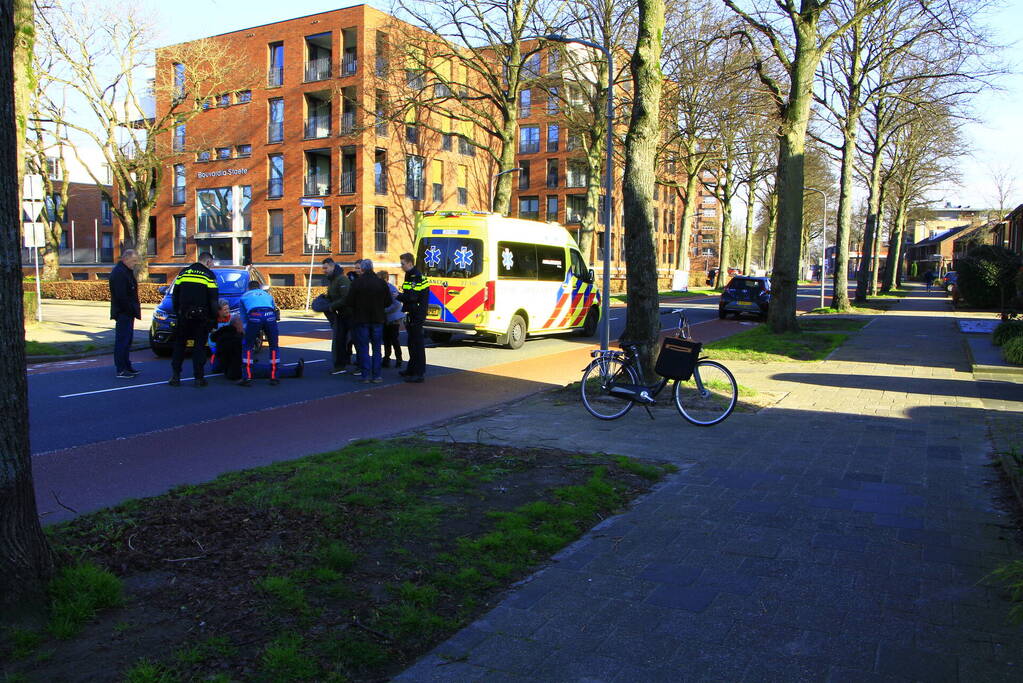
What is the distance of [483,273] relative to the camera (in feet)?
53.2

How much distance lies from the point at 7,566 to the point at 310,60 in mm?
41985

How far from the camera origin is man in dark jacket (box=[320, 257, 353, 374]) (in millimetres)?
12906

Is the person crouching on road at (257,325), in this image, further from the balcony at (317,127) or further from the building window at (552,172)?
the building window at (552,172)

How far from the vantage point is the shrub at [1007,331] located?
15.3 meters

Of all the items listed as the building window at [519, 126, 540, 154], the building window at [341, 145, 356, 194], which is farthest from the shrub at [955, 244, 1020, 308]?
the building window at [519, 126, 540, 154]

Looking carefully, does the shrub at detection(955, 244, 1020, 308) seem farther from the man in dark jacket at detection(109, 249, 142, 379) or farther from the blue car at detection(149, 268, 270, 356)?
the man in dark jacket at detection(109, 249, 142, 379)

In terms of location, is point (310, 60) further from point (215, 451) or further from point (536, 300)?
point (215, 451)

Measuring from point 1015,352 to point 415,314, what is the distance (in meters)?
10.0

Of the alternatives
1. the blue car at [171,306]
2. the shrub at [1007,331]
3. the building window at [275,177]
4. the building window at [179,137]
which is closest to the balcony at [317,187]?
the building window at [275,177]

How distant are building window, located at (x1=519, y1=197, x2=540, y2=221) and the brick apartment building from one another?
16797mm

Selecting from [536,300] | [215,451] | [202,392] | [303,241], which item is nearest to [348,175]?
[303,241]

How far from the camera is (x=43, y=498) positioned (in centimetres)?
571

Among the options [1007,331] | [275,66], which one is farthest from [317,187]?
[1007,331]

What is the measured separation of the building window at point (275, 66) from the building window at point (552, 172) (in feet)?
84.3
